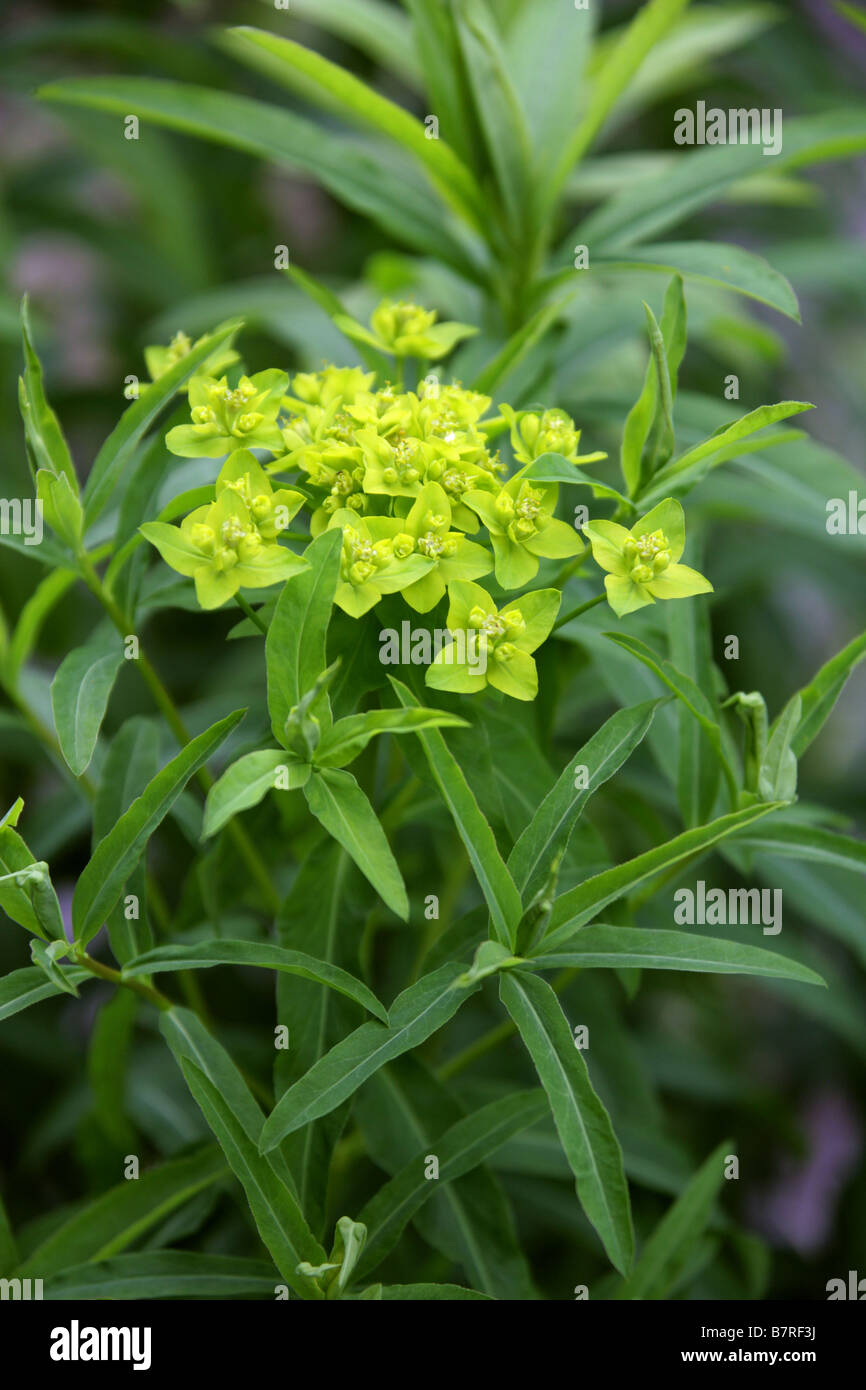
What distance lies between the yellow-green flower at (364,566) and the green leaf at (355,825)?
3.0 inches

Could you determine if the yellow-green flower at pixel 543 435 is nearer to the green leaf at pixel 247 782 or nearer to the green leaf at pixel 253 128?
the green leaf at pixel 247 782

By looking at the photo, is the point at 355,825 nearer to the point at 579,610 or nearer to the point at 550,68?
the point at 579,610

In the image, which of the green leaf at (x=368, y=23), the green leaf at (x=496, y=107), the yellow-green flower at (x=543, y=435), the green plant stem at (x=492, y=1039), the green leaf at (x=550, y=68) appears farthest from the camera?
the green leaf at (x=368, y=23)

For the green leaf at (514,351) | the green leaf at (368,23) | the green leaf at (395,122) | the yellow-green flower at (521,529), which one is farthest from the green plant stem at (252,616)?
the green leaf at (368,23)

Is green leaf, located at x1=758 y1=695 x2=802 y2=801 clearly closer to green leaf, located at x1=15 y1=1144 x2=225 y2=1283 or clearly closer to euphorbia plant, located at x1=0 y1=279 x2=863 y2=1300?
euphorbia plant, located at x1=0 y1=279 x2=863 y2=1300

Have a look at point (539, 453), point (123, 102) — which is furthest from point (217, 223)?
point (539, 453)

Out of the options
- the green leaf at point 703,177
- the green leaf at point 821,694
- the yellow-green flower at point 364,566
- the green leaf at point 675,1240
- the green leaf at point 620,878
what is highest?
the green leaf at point 703,177

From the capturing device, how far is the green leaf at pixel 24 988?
1.74ft

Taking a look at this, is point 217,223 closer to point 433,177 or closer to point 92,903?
point 433,177

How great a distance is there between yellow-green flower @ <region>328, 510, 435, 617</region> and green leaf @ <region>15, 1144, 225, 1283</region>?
36cm

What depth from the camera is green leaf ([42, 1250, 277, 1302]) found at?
618 mm

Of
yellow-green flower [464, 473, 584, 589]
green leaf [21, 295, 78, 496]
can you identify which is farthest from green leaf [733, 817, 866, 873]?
green leaf [21, 295, 78, 496]

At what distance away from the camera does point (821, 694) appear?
2.05ft

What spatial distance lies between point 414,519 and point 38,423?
225 millimetres
